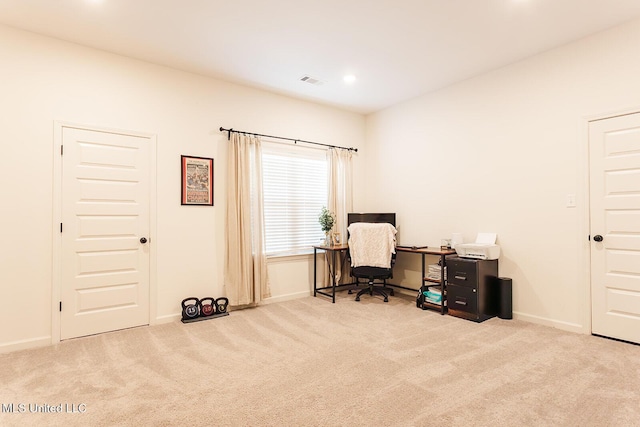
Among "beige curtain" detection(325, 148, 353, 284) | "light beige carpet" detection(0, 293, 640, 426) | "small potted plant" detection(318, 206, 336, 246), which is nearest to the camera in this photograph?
"light beige carpet" detection(0, 293, 640, 426)

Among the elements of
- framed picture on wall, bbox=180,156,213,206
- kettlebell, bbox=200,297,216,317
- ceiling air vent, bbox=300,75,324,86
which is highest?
ceiling air vent, bbox=300,75,324,86

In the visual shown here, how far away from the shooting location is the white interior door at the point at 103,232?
11.1 feet

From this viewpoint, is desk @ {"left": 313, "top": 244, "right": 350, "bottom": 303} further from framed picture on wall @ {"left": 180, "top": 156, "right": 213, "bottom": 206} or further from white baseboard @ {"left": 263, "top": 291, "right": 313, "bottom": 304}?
framed picture on wall @ {"left": 180, "top": 156, "right": 213, "bottom": 206}

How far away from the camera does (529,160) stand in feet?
12.5

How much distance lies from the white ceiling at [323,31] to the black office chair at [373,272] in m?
2.04

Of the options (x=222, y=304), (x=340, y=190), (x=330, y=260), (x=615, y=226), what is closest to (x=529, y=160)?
(x=615, y=226)

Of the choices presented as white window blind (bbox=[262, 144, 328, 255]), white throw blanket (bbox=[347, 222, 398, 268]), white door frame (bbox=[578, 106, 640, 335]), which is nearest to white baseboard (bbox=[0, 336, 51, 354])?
white window blind (bbox=[262, 144, 328, 255])

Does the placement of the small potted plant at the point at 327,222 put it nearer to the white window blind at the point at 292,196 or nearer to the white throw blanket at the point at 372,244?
the white window blind at the point at 292,196

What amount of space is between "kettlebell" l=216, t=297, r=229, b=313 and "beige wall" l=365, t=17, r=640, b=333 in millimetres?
2770

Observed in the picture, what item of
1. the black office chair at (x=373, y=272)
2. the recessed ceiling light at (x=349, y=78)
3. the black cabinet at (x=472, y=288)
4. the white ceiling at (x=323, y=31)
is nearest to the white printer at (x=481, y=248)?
the black cabinet at (x=472, y=288)

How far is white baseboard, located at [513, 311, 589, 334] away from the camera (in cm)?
342

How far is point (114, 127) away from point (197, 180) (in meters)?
1.02

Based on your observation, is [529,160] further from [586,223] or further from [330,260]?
[330,260]

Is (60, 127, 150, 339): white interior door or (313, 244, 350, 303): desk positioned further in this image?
(313, 244, 350, 303): desk
